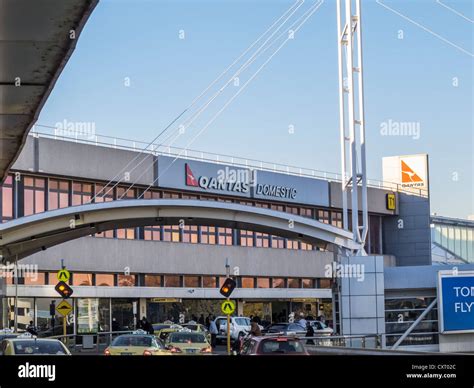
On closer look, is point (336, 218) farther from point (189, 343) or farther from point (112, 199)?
point (189, 343)

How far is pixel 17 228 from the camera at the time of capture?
108ft

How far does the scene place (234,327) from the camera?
174 feet

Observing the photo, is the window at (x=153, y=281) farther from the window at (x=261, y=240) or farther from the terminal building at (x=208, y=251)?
the window at (x=261, y=240)

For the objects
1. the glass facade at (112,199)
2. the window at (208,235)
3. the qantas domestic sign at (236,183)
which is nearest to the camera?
the glass facade at (112,199)

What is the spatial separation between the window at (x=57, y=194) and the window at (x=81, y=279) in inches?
164

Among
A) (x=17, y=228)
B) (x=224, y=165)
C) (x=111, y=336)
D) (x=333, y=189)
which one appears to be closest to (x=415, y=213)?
(x=333, y=189)

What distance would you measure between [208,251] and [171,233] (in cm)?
378

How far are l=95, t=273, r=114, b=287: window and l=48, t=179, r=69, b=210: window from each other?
16.1 feet

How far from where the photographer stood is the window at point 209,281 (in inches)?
2558

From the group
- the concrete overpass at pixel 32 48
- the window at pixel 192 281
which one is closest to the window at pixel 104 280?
the window at pixel 192 281

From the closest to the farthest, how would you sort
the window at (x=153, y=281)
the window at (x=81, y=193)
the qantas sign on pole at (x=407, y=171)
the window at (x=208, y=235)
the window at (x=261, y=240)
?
the window at (x=81, y=193), the window at (x=153, y=281), the window at (x=208, y=235), the window at (x=261, y=240), the qantas sign on pole at (x=407, y=171)

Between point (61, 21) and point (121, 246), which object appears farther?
point (121, 246)
